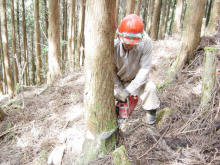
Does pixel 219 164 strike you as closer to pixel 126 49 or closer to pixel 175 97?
pixel 126 49

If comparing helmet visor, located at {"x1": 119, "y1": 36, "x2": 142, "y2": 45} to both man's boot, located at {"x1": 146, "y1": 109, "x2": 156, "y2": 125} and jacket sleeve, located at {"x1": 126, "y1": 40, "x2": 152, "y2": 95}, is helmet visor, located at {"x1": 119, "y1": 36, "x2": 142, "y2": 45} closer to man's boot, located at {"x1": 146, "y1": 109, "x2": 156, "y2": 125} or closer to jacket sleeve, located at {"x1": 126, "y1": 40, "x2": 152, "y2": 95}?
jacket sleeve, located at {"x1": 126, "y1": 40, "x2": 152, "y2": 95}

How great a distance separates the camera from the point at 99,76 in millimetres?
2129

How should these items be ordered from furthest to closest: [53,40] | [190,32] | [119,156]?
[53,40] → [190,32] → [119,156]

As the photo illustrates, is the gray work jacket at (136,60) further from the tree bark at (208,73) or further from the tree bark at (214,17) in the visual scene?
the tree bark at (214,17)

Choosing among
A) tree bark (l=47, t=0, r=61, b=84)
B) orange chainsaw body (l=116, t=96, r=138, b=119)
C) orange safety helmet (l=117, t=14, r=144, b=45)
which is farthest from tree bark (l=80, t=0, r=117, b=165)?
tree bark (l=47, t=0, r=61, b=84)

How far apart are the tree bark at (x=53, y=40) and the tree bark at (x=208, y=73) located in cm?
470

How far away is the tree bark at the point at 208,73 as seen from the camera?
2447 mm

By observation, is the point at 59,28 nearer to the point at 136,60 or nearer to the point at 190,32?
the point at 190,32

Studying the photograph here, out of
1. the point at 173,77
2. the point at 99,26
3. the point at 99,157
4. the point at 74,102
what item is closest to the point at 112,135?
the point at 99,157

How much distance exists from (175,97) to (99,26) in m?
2.45

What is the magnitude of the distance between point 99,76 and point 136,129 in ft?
4.53

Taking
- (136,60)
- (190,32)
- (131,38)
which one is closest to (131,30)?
(131,38)

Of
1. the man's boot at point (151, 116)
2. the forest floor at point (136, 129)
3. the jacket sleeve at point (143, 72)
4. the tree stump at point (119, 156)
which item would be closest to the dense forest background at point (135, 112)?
the forest floor at point (136, 129)

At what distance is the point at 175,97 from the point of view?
376 cm
